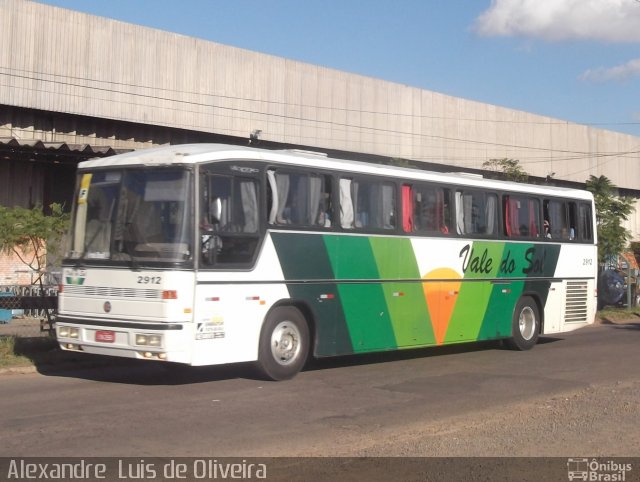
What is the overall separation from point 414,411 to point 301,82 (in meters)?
28.4

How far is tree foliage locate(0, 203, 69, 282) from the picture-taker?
15.6m

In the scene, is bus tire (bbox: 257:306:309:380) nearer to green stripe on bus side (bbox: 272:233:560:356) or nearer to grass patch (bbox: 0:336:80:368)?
green stripe on bus side (bbox: 272:233:560:356)

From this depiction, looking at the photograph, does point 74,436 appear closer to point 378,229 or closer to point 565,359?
point 378,229

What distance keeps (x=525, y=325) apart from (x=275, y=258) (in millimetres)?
7371

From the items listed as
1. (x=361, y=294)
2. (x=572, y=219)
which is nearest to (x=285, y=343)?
(x=361, y=294)

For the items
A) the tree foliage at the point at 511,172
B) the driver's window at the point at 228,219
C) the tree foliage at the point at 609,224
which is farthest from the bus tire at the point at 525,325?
the tree foliage at the point at 511,172

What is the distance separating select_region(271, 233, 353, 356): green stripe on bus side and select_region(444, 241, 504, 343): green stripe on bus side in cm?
308

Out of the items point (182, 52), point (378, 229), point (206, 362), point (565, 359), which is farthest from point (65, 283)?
point (182, 52)

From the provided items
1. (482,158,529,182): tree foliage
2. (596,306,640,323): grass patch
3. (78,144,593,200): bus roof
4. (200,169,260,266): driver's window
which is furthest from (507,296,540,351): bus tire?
(482,158,529,182): tree foliage

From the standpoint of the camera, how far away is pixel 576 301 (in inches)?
745

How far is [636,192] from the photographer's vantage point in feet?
195

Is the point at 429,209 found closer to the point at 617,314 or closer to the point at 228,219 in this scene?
the point at 228,219

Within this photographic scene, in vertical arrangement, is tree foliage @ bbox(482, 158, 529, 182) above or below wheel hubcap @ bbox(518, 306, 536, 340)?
above

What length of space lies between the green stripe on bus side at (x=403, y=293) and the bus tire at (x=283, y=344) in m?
2.02
